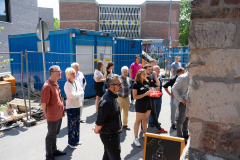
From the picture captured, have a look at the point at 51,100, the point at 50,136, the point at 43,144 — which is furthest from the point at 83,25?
the point at 50,136

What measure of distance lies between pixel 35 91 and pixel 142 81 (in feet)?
22.3

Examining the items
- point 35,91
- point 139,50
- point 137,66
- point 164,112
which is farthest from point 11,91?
point 139,50

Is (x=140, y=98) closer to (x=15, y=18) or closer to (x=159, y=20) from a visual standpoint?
(x=15, y=18)

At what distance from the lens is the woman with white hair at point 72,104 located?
4.39m

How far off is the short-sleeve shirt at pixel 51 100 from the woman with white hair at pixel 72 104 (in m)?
0.49

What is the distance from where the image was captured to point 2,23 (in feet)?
54.7

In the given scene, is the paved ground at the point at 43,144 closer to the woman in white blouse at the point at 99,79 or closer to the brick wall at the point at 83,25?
the woman in white blouse at the point at 99,79

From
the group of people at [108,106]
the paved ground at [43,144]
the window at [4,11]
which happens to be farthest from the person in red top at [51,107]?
the window at [4,11]

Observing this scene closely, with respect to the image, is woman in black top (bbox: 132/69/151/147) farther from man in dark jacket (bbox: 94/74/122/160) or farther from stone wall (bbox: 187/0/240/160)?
stone wall (bbox: 187/0/240/160)

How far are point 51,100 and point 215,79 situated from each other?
311cm

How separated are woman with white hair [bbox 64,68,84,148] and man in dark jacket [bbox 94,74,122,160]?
4.79 ft

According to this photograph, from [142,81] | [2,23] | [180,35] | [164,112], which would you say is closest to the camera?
[142,81]

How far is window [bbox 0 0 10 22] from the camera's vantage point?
16.5 metres

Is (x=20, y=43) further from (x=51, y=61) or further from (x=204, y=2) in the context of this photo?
(x=204, y=2)
